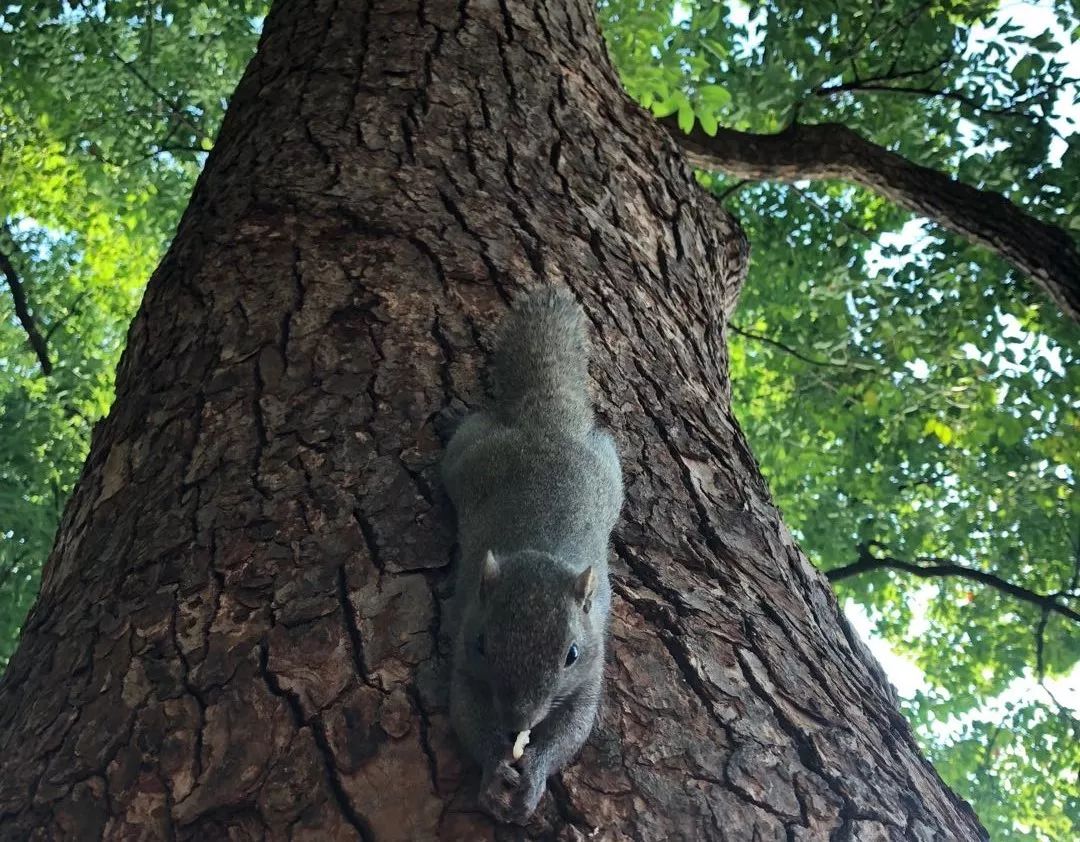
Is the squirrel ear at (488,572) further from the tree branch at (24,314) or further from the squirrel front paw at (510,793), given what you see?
the tree branch at (24,314)

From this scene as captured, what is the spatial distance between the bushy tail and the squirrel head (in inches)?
20.3

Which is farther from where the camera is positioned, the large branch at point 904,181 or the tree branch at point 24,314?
the tree branch at point 24,314

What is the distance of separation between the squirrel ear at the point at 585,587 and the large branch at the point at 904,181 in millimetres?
3559

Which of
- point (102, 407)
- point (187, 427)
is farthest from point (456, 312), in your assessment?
point (102, 407)

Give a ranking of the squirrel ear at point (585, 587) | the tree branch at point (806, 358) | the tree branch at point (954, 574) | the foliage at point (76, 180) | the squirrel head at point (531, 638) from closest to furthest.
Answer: the squirrel head at point (531, 638)
the squirrel ear at point (585, 587)
the foliage at point (76, 180)
the tree branch at point (954, 574)
the tree branch at point (806, 358)

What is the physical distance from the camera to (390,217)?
99.2 inches

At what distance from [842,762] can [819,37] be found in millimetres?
5112

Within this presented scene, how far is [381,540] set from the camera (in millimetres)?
1812

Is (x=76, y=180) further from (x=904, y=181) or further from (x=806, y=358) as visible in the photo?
(x=904, y=181)

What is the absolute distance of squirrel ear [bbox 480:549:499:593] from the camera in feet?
5.83

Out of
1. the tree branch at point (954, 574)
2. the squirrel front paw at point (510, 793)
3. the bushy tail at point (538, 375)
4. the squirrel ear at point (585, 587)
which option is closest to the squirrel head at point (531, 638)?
the squirrel ear at point (585, 587)

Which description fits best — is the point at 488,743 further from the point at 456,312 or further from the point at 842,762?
the point at 456,312

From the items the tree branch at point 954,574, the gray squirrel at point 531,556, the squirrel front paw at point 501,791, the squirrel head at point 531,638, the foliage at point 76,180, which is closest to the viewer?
the squirrel front paw at point 501,791

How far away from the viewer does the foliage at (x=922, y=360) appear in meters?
5.59
